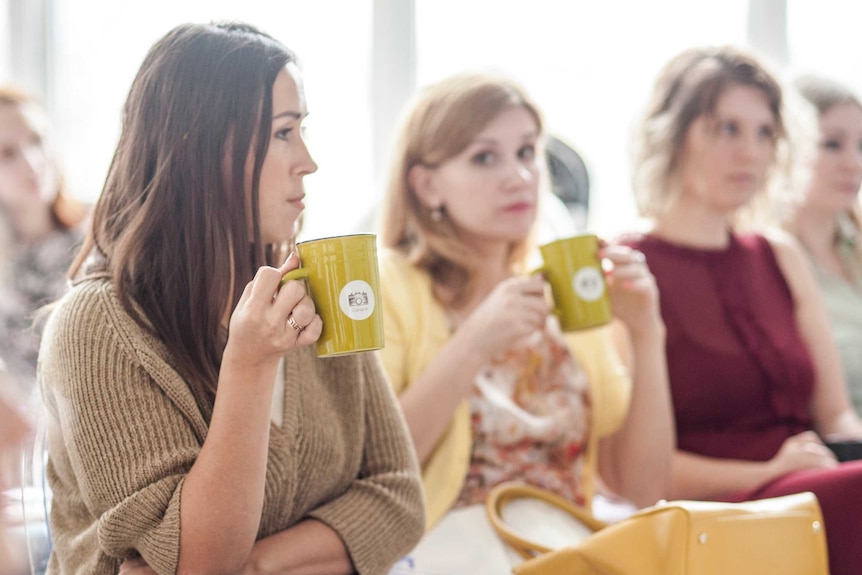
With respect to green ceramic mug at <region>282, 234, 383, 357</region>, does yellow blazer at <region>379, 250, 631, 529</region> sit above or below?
below

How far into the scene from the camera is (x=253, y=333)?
884 millimetres

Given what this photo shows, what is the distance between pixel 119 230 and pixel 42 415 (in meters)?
0.24

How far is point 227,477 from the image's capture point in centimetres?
94

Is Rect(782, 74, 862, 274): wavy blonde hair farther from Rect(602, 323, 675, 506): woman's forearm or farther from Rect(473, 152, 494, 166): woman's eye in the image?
Rect(473, 152, 494, 166): woman's eye

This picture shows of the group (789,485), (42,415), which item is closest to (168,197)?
(42,415)

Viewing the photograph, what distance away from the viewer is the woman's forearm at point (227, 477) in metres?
0.92

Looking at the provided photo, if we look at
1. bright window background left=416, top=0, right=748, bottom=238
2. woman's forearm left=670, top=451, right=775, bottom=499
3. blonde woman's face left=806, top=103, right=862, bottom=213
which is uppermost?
bright window background left=416, top=0, right=748, bottom=238

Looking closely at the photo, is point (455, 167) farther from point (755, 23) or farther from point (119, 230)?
point (755, 23)

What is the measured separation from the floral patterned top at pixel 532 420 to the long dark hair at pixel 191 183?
1.95 feet

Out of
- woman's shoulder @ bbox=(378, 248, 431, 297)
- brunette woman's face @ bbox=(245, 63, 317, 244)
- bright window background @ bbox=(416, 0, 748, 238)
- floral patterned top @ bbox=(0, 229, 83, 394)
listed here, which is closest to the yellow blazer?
woman's shoulder @ bbox=(378, 248, 431, 297)

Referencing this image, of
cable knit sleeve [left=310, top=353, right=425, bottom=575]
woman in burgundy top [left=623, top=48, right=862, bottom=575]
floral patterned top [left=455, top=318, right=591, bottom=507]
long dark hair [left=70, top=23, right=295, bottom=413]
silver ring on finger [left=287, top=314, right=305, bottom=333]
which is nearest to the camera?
silver ring on finger [left=287, top=314, right=305, bottom=333]

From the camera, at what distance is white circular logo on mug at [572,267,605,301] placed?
1.43 m

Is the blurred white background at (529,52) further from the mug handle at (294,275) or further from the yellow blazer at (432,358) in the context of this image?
the mug handle at (294,275)

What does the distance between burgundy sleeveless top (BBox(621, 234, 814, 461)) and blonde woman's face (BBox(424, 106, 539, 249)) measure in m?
0.39
